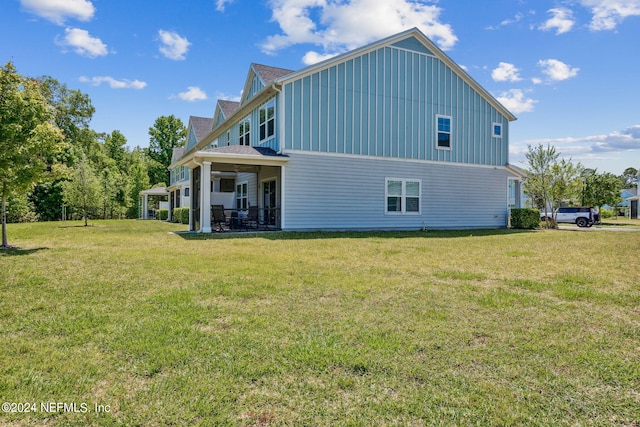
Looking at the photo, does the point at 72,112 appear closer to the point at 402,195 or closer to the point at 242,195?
the point at 242,195

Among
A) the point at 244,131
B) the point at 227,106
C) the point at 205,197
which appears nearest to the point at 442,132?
the point at 244,131

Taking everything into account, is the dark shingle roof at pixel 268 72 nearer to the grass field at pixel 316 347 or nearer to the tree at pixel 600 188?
the grass field at pixel 316 347

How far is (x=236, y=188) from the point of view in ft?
73.8

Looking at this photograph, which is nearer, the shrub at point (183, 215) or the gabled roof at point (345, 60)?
the gabled roof at point (345, 60)

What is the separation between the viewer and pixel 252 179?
2011 cm

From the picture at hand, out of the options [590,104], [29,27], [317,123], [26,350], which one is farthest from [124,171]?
[26,350]

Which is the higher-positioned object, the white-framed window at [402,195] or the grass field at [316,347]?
the white-framed window at [402,195]

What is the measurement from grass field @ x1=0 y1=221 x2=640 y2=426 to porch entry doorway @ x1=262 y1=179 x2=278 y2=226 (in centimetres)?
1070

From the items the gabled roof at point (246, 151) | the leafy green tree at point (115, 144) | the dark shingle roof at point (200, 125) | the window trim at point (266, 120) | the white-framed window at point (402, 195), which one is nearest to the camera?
the gabled roof at point (246, 151)

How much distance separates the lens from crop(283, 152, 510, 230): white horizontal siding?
49.8ft

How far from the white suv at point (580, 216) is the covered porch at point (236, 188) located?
17.7 m

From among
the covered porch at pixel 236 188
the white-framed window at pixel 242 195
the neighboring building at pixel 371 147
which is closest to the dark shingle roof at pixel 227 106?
the neighboring building at pixel 371 147

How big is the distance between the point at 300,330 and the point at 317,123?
12.6 metres

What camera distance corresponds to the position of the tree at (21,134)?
9352 mm
